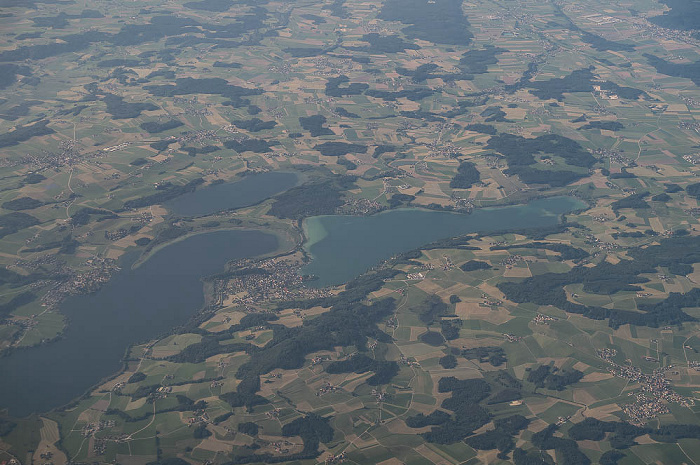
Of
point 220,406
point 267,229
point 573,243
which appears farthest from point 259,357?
point 573,243

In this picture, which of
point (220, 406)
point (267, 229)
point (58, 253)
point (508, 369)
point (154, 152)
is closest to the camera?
point (220, 406)

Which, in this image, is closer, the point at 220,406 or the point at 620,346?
the point at 220,406

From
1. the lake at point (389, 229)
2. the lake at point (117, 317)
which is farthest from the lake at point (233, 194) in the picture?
the lake at point (389, 229)

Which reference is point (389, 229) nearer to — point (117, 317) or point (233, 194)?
point (233, 194)

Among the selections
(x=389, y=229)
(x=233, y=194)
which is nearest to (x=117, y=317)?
(x=233, y=194)

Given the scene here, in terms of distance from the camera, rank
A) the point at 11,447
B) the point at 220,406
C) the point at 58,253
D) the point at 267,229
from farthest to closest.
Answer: the point at 267,229
the point at 58,253
the point at 220,406
the point at 11,447

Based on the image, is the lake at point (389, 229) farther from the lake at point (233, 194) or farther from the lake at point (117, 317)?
the lake at point (233, 194)

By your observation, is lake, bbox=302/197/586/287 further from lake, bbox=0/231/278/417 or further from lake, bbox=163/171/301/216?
lake, bbox=163/171/301/216

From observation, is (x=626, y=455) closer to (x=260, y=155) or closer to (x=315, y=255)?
(x=315, y=255)
